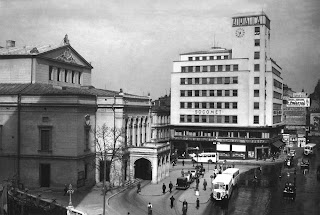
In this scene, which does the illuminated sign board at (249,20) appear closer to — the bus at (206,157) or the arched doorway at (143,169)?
the bus at (206,157)

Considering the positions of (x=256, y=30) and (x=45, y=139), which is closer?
(x=45, y=139)

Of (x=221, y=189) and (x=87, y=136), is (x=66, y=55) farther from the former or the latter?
(x=221, y=189)

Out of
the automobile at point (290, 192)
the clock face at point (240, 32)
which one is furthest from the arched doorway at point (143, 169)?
the clock face at point (240, 32)

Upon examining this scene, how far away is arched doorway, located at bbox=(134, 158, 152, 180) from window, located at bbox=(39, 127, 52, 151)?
15.2 m

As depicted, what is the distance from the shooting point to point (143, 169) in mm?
63344

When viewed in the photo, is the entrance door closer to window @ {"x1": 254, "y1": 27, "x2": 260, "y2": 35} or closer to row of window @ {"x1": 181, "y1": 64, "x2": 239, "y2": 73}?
row of window @ {"x1": 181, "y1": 64, "x2": 239, "y2": 73}

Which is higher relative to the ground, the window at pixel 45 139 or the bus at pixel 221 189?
the window at pixel 45 139

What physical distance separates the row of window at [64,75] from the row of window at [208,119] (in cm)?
3318

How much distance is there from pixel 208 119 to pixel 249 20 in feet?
80.4

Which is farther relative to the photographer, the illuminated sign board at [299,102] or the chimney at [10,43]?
the illuminated sign board at [299,102]

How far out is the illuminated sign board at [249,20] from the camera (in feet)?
295

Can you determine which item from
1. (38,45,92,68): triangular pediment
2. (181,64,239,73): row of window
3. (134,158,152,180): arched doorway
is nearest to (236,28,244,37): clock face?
(181,64,239,73): row of window

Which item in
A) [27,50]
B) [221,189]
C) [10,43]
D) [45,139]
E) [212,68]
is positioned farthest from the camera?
[212,68]

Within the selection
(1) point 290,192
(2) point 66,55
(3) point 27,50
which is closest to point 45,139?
(3) point 27,50
